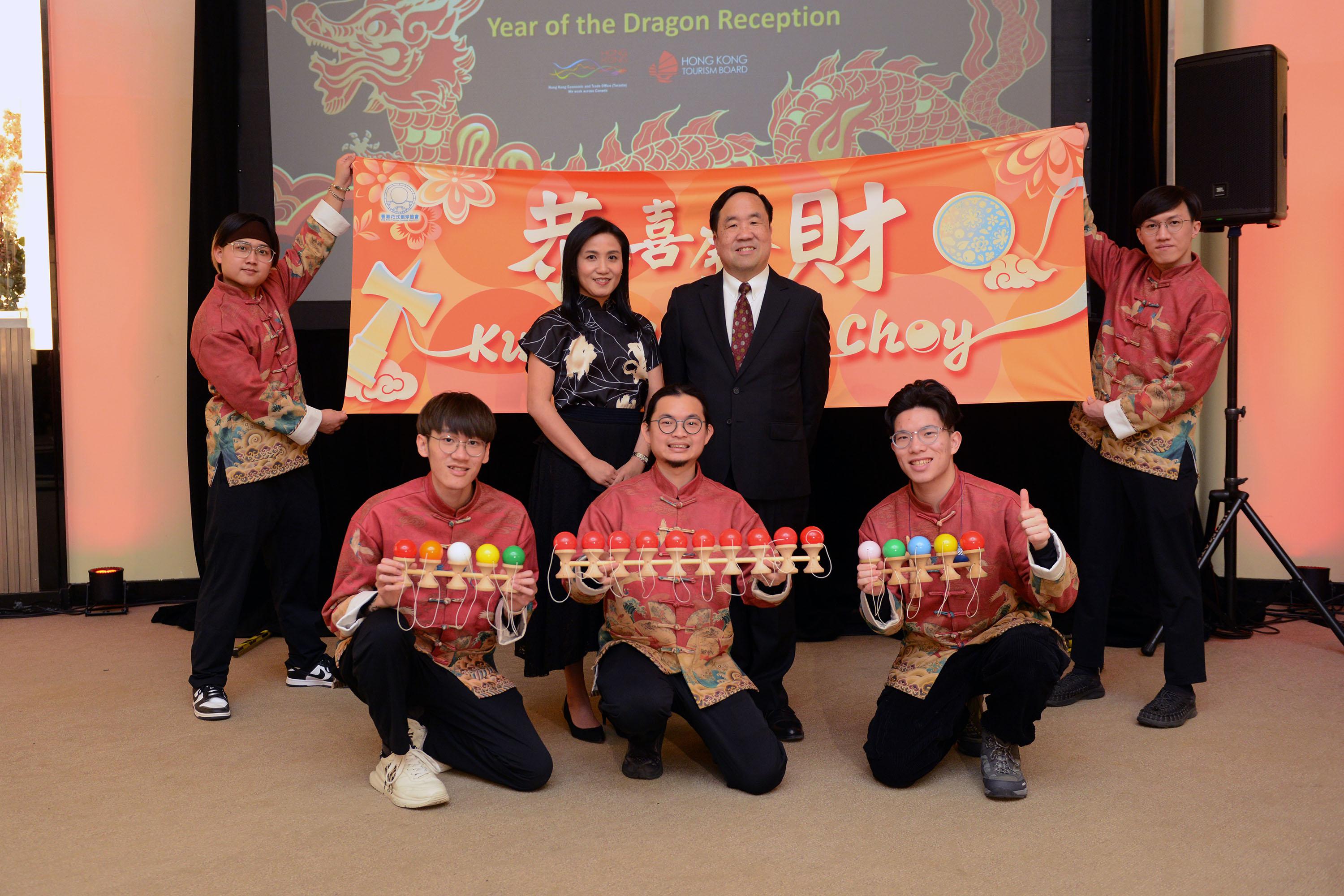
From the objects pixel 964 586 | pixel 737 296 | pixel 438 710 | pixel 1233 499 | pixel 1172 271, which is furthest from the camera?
pixel 1233 499

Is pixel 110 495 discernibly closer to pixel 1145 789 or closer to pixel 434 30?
pixel 434 30

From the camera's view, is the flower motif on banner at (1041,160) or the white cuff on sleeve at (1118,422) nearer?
the white cuff on sleeve at (1118,422)

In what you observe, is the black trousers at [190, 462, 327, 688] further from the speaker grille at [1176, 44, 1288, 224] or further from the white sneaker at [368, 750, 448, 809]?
the speaker grille at [1176, 44, 1288, 224]

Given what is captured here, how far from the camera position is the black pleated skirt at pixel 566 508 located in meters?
2.88

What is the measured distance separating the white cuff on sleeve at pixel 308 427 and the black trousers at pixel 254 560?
0.44 feet

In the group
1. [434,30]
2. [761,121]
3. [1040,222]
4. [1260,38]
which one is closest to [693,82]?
[761,121]

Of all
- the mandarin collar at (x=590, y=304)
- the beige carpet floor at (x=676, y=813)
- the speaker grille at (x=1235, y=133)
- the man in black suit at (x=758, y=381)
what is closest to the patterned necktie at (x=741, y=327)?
the man in black suit at (x=758, y=381)

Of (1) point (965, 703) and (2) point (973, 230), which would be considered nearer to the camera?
(1) point (965, 703)

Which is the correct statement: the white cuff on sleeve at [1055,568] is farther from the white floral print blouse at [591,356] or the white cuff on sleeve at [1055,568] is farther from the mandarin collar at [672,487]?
the white floral print blouse at [591,356]

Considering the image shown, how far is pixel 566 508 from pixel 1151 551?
1.80 metres

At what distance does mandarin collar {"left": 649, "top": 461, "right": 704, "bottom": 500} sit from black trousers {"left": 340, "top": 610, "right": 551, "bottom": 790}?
0.65 metres

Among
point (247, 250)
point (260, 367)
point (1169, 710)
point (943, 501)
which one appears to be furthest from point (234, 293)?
point (1169, 710)

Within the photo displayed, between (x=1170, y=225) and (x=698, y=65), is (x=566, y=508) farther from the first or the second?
(x=698, y=65)

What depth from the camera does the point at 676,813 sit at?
2354 mm
